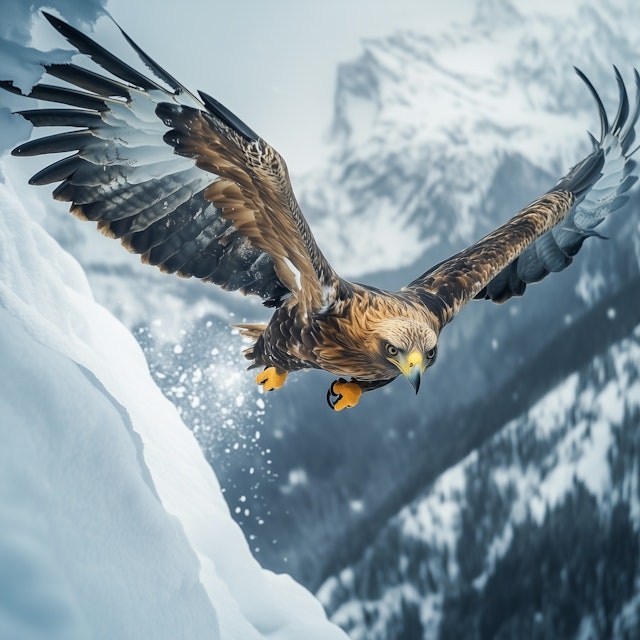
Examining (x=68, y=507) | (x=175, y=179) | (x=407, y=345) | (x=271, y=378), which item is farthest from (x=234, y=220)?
(x=68, y=507)

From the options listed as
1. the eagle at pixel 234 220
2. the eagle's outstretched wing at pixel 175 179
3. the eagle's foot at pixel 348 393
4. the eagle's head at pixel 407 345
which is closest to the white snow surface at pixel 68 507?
the eagle's outstretched wing at pixel 175 179

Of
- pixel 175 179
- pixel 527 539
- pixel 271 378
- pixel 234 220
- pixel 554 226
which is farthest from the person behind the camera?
pixel 527 539

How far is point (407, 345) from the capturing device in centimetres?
403

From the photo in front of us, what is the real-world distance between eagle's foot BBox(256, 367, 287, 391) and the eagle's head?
61.8 inches

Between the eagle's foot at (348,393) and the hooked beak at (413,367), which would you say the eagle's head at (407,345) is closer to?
the hooked beak at (413,367)

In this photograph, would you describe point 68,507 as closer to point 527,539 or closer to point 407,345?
point 407,345

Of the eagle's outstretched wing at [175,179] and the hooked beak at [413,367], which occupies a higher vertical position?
the eagle's outstretched wing at [175,179]

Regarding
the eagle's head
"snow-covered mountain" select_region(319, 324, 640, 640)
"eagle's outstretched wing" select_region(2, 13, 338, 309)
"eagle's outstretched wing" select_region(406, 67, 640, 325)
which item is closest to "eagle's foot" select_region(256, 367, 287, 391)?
"eagle's outstretched wing" select_region(2, 13, 338, 309)

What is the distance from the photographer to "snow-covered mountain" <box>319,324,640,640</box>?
69.7ft

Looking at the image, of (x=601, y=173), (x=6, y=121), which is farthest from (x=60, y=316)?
(x=601, y=173)

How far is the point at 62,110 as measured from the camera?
155 inches

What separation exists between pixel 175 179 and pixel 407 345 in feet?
5.95

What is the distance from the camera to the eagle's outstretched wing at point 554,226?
521cm

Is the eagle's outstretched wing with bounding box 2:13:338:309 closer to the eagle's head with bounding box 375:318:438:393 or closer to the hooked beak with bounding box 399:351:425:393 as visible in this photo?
the eagle's head with bounding box 375:318:438:393
